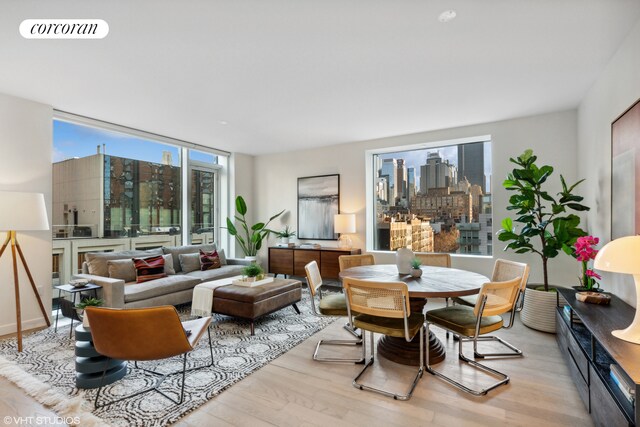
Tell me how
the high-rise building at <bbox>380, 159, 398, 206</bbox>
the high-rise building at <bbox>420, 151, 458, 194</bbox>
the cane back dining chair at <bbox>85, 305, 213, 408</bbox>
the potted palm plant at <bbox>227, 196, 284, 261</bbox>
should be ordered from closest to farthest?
the cane back dining chair at <bbox>85, 305, 213, 408</bbox>
the high-rise building at <bbox>420, 151, 458, 194</bbox>
the high-rise building at <bbox>380, 159, 398, 206</bbox>
the potted palm plant at <bbox>227, 196, 284, 261</bbox>

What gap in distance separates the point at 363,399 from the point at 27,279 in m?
4.12

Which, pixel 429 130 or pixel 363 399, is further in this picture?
pixel 429 130

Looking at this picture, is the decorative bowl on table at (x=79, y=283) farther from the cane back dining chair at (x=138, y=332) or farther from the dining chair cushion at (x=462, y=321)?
the dining chair cushion at (x=462, y=321)

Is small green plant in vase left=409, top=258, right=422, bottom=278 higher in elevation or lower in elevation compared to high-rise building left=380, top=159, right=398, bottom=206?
lower

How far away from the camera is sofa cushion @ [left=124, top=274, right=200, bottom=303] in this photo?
3804 millimetres

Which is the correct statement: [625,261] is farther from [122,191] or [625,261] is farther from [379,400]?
[122,191]

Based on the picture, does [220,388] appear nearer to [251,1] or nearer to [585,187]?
[251,1]

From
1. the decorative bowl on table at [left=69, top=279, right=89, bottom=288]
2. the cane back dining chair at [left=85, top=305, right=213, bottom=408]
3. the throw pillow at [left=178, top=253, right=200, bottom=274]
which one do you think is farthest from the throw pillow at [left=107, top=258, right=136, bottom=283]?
the cane back dining chair at [left=85, top=305, right=213, bottom=408]

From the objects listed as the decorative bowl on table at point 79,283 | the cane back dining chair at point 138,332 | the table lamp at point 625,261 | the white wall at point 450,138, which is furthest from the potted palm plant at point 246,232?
the table lamp at point 625,261

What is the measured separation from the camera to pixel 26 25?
91.2 inches

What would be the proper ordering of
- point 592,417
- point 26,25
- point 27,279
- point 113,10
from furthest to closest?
1. point 27,279
2. point 26,25
3. point 113,10
4. point 592,417

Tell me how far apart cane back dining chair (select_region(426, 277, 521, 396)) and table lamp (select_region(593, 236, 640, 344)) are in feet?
2.15

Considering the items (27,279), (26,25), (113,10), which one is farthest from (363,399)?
(27,279)

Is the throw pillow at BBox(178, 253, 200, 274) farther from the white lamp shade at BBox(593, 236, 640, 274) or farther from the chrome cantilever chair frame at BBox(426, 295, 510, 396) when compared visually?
the white lamp shade at BBox(593, 236, 640, 274)
